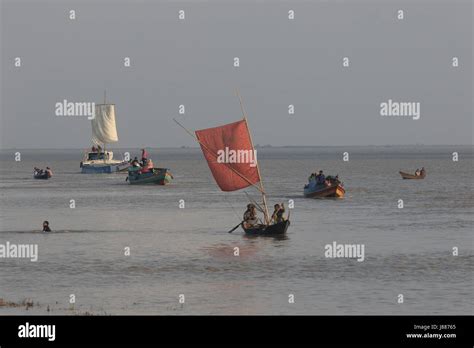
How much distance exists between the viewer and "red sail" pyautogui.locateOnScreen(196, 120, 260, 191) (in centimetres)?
4856

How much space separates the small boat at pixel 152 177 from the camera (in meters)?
109

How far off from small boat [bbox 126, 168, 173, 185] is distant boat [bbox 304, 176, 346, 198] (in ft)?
103

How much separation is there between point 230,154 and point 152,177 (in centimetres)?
6096

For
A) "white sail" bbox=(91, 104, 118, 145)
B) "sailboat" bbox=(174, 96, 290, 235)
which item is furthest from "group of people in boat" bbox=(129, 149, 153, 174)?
"sailboat" bbox=(174, 96, 290, 235)

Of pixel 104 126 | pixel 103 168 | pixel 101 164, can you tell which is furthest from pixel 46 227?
pixel 104 126

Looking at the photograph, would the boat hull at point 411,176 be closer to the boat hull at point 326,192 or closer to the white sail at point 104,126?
the boat hull at point 326,192

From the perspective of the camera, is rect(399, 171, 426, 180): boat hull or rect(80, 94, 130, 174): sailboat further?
rect(80, 94, 130, 174): sailboat

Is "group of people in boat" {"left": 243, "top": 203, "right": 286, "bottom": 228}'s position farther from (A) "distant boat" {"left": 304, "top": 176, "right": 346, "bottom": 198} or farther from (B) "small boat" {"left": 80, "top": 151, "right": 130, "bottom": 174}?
(B) "small boat" {"left": 80, "top": 151, "right": 130, "bottom": 174}

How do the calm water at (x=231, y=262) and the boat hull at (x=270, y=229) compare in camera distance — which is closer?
the calm water at (x=231, y=262)

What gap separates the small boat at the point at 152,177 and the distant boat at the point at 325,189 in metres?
31.4

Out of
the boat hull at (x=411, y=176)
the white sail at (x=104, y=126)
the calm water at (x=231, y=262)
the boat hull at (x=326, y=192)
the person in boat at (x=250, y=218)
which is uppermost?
the white sail at (x=104, y=126)

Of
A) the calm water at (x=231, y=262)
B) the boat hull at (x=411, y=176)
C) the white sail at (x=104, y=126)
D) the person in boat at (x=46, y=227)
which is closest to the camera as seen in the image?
the calm water at (x=231, y=262)

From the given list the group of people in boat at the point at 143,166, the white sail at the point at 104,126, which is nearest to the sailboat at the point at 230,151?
the group of people in boat at the point at 143,166

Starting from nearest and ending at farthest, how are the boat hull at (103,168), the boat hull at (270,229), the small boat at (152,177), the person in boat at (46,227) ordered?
the boat hull at (270,229), the person in boat at (46,227), the small boat at (152,177), the boat hull at (103,168)
